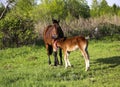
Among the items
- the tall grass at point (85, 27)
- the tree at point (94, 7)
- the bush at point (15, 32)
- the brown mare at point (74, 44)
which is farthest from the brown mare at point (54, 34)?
the tree at point (94, 7)

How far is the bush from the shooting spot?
912 inches

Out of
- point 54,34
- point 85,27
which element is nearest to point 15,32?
point 85,27

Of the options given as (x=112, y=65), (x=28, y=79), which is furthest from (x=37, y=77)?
(x=112, y=65)

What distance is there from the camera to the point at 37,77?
36.7 ft

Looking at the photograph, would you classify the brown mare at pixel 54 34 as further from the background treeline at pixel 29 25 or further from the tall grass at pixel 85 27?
the tall grass at pixel 85 27

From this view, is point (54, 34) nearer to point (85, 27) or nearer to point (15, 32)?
point (15, 32)

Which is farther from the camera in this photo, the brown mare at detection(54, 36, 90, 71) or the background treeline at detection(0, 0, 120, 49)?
the background treeline at detection(0, 0, 120, 49)

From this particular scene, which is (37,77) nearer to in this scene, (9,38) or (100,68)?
(100,68)

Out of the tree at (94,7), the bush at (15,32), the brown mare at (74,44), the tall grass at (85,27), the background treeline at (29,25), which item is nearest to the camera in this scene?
the brown mare at (74,44)

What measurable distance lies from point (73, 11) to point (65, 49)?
1668 inches

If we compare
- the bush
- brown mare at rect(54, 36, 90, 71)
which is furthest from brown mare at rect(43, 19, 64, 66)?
the bush

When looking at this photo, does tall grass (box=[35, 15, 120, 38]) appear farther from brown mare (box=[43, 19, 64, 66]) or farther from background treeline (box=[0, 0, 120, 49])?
brown mare (box=[43, 19, 64, 66])

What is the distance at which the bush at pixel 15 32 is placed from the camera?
2317cm

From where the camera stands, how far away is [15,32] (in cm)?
2338
